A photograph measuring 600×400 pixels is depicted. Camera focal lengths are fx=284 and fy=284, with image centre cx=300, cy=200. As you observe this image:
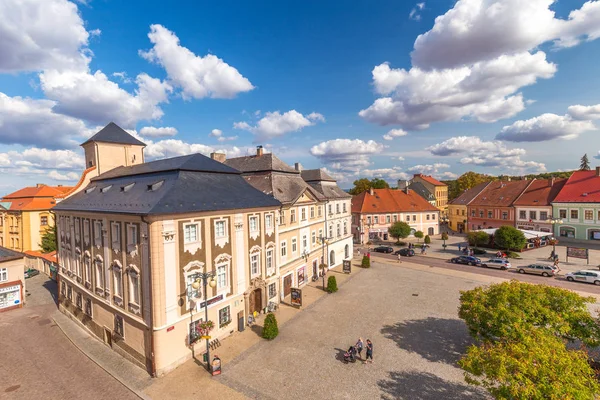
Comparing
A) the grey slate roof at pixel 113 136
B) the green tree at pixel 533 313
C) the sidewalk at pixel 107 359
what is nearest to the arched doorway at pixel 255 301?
the sidewalk at pixel 107 359

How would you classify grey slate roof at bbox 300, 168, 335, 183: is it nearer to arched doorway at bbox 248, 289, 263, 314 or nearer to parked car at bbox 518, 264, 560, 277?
arched doorway at bbox 248, 289, 263, 314

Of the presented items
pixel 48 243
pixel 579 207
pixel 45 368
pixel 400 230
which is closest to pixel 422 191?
pixel 579 207

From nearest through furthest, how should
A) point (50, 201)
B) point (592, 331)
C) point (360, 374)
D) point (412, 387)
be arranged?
point (592, 331) < point (412, 387) < point (360, 374) < point (50, 201)

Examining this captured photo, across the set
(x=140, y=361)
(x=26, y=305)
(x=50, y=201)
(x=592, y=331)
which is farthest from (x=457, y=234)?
(x=50, y=201)

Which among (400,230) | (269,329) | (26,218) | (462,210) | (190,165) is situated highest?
(190,165)

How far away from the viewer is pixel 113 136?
33.8 meters

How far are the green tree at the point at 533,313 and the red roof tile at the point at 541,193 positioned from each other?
46.8 meters

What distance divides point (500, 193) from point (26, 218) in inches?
3312

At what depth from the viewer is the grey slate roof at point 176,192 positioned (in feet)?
54.7

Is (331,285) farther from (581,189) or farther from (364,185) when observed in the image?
(364,185)

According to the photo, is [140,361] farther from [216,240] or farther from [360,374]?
[360,374]

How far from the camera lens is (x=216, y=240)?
1881 centimetres

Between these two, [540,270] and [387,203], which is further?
[387,203]

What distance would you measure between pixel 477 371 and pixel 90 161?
39.7m
